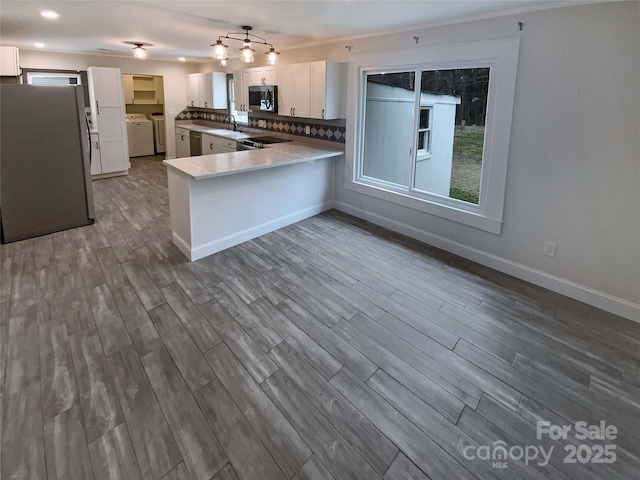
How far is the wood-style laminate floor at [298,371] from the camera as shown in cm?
164

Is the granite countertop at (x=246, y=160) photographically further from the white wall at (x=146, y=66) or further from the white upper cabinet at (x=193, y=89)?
the white wall at (x=146, y=66)

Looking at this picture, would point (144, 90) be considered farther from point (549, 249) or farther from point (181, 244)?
point (549, 249)

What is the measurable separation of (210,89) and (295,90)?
3.00 meters

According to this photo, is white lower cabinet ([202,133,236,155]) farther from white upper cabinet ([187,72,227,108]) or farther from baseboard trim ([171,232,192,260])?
baseboard trim ([171,232,192,260])

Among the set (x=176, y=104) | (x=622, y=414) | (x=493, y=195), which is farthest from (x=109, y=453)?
(x=176, y=104)

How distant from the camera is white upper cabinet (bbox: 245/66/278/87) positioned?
527cm

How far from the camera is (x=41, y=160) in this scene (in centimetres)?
388

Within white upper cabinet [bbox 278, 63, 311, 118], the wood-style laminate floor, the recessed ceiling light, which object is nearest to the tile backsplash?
white upper cabinet [bbox 278, 63, 311, 118]

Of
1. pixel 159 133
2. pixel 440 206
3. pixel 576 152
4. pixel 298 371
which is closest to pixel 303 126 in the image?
pixel 440 206

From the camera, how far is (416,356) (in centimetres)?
232

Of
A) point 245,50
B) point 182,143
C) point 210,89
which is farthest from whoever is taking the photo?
point 182,143

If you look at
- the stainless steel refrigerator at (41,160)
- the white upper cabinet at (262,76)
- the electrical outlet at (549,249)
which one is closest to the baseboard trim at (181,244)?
the stainless steel refrigerator at (41,160)

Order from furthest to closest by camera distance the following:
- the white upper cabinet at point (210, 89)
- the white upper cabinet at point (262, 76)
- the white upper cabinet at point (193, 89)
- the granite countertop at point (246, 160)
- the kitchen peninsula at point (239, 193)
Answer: the white upper cabinet at point (193, 89)
the white upper cabinet at point (210, 89)
the white upper cabinet at point (262, 76)
the kitchen peninsula at point (239, 193)
the granite countertop at point (246, 160)

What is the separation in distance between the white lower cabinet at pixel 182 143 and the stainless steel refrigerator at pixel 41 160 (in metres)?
3.61
